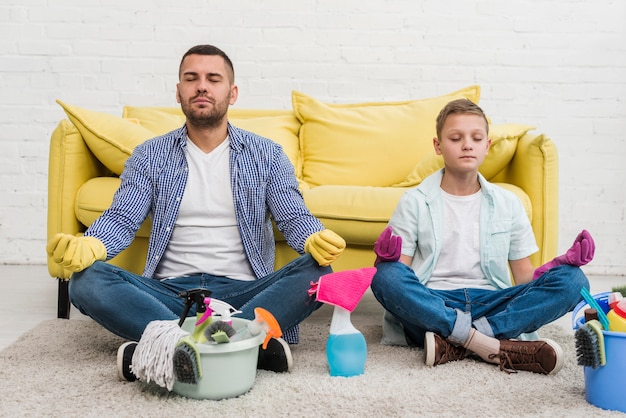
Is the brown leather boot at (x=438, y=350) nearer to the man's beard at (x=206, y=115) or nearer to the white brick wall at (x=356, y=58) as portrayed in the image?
the man's beard at (x=206, y=115)

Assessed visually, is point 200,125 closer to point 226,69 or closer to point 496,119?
point 226,69

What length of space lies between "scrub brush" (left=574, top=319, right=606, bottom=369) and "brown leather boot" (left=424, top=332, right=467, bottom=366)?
40cm

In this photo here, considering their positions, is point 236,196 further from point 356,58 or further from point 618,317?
point 356,58

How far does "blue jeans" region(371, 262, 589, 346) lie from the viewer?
1.71 metres

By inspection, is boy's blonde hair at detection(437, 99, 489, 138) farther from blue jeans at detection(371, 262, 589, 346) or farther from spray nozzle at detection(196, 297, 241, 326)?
spray nozzle at detection(196, 297, 241, 326)

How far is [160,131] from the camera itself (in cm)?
262

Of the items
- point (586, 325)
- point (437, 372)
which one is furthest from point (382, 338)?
point (586, 325)

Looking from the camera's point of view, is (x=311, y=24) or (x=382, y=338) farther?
(x=311, y=24)

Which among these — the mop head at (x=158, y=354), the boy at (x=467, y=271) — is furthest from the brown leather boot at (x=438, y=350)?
the mop head at (x=158, y=354)

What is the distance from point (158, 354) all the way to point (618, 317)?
0.93 meters

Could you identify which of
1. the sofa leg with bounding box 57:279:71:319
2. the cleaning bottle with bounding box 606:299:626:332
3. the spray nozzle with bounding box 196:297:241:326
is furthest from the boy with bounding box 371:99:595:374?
the sofa leg with bounding box 57:279:71:319

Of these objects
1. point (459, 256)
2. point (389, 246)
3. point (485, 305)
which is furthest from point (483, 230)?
point (389, 246)

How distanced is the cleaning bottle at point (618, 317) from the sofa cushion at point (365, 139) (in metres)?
1.26

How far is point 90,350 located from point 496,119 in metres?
2.27
